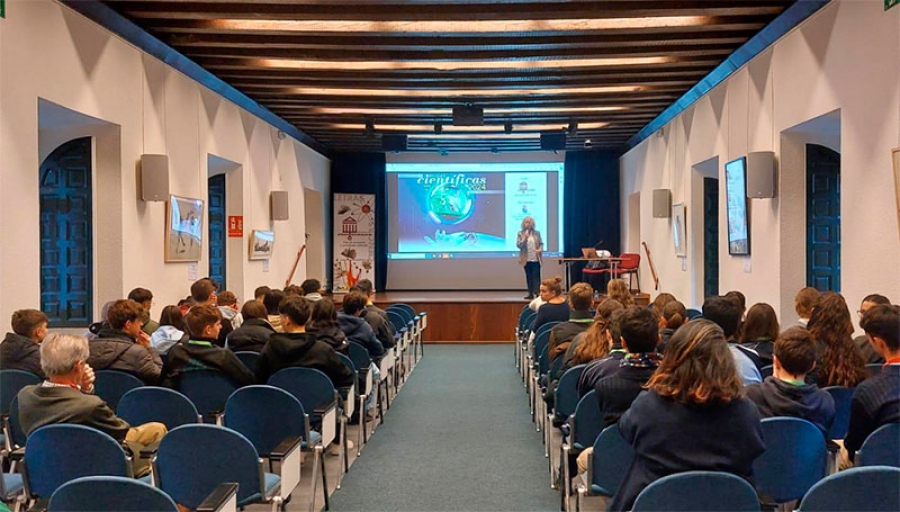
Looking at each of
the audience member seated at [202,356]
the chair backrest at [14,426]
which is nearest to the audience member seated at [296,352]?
the audience member seated at [202,356]

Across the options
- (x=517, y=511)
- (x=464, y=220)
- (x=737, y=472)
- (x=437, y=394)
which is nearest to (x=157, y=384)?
(x=517, y=511)

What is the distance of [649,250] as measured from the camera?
12.2 meters

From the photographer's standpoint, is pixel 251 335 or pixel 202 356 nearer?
pixel 202 356

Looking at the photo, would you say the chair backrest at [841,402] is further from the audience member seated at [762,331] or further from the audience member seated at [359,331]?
the audience member seated at [359,331]

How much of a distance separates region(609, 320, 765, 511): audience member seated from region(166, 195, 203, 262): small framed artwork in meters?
5.79

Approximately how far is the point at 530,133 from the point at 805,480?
10.2m

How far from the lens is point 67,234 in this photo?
642 centimetres

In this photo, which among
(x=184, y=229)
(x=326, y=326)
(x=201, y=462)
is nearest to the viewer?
(x=201, y=462)

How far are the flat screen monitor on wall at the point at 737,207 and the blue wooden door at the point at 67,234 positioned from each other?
6.01 m

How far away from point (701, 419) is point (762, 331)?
2053mm

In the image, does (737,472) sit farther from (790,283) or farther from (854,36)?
(790,283)

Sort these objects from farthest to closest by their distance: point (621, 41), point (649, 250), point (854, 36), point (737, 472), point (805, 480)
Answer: point (649, 250), point (621, 41), point (854, 36), point (805, 480), point (737, 472)

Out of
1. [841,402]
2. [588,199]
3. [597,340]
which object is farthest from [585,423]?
[588,199]

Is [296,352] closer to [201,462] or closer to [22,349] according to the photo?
[22,349]
